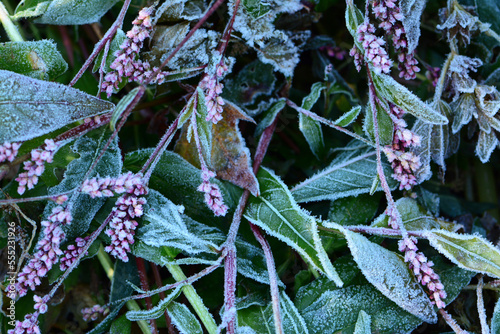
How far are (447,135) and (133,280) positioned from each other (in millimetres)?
646

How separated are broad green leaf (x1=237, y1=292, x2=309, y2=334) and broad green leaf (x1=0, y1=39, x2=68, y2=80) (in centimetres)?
51

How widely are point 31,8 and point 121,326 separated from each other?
1.88ft

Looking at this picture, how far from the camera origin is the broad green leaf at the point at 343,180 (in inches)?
33.6

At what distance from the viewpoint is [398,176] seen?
0.79 meters

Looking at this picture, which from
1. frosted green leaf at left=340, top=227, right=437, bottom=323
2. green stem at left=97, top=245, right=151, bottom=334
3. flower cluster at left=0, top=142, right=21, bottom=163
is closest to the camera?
flower cluster at left=0, top=142, right=21, bottom=163

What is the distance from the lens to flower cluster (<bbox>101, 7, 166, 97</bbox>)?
2.31 ft

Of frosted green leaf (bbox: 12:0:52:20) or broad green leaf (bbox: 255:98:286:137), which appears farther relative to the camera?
broad green leaf (bbox: 255:98:286:137)

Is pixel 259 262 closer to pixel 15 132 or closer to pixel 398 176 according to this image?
pixel 398 176

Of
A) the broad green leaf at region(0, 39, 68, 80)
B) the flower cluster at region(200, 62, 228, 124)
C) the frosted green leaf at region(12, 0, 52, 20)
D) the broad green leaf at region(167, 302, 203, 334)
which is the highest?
the frosted green leaf at region(12, 0, 52, 20)

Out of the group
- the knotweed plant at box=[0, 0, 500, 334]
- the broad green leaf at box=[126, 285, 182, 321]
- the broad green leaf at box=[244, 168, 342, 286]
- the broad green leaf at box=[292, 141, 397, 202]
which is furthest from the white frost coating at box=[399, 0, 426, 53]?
the broad green leaf at box=[126, 285, 182, 321]

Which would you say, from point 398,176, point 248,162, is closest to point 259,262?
point 248,162

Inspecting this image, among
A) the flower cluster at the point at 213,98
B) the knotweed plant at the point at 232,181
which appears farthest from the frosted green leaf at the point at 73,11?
the flower cluster at the point at 213,98

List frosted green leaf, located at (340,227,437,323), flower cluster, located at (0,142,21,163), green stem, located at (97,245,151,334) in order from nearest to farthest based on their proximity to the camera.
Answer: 1. flower cluster, located at (0,142,21,163)
2. frosted green leaf, located at (340,227,437,323)
3. green stem, located at (97,245,151,334)

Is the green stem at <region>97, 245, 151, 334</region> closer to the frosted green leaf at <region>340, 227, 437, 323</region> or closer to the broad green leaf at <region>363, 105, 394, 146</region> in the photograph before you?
the frosted green leaf at <region>340, 227, 437, 323</region>
